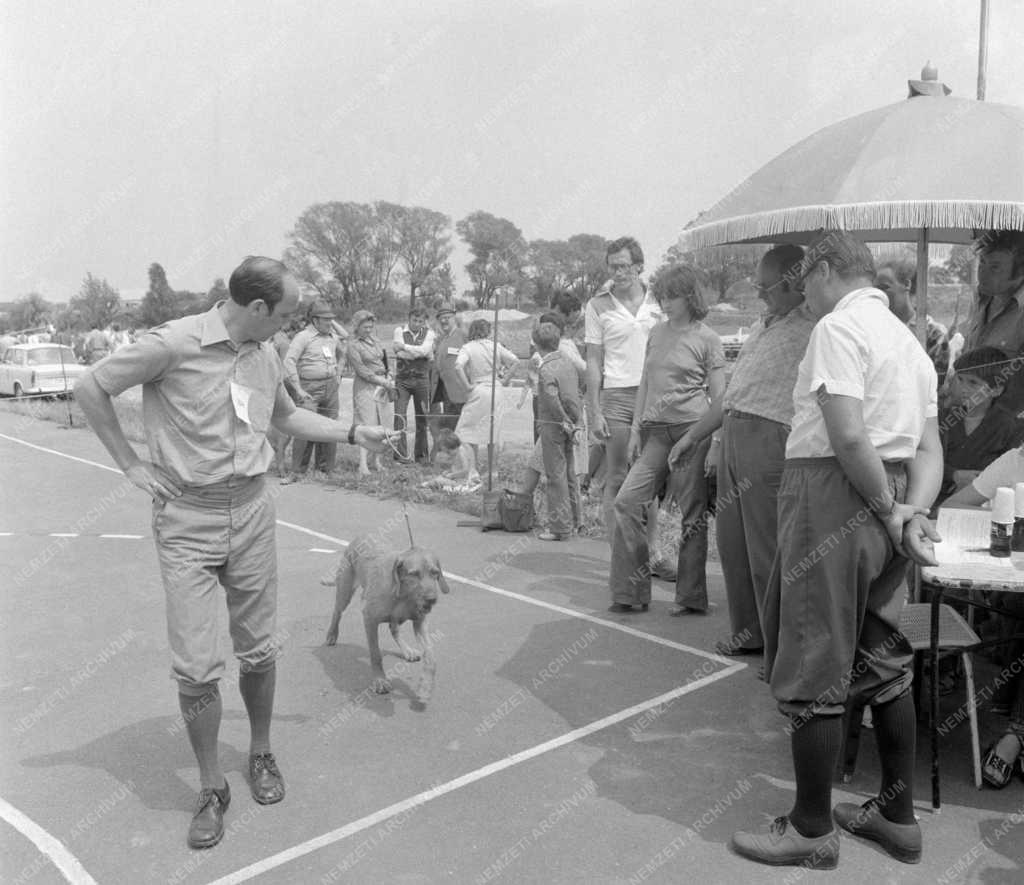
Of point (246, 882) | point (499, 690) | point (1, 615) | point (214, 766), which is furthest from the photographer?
point (1, 615)

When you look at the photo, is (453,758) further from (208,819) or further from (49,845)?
(49,845)

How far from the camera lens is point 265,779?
3.81 metres

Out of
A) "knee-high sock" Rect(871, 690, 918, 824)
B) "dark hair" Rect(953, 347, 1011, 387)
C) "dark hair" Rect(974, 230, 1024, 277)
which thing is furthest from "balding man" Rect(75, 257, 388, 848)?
"dark hair" Rect(974, 230, 1024, 277)

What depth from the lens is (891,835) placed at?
11.1ft

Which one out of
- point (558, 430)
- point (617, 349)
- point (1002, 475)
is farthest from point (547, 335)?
point (1002, 475)

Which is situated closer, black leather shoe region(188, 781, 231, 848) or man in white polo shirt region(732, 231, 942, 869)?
man in white polo shirt region(732, 231, 942, 869)

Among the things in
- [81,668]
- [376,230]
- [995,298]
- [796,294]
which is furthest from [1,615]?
[376,230]

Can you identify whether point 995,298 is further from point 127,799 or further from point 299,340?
point 299,340

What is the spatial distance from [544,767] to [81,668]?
9.44ft

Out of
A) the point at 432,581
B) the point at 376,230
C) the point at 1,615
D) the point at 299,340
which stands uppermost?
the point at 376,230

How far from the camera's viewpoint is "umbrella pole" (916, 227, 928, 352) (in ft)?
16.0

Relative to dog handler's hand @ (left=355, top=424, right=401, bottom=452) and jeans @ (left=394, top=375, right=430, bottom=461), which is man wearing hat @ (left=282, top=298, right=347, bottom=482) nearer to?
jeans @ (left=394, top=375, right=430, bottom=461)

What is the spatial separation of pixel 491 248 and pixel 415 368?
59.4 metres

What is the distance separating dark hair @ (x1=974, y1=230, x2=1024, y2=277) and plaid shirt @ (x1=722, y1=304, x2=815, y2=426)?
128 cm
